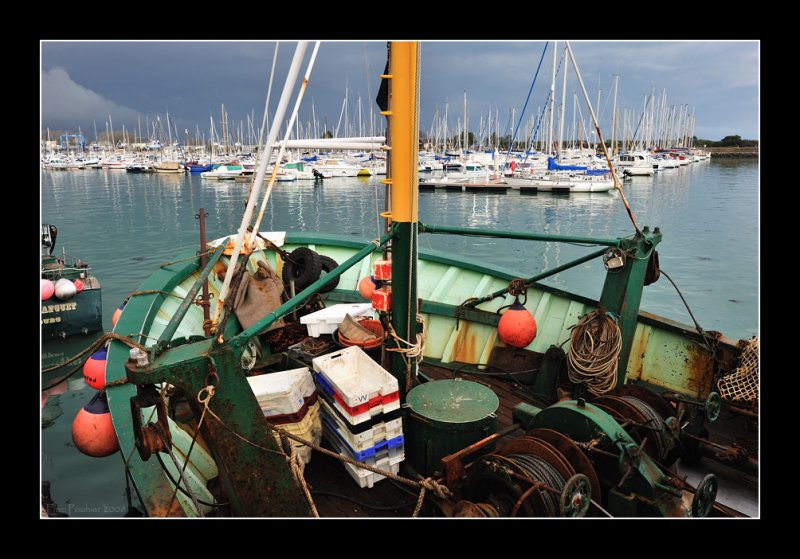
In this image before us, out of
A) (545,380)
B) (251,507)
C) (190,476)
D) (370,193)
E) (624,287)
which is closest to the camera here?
(251,507)

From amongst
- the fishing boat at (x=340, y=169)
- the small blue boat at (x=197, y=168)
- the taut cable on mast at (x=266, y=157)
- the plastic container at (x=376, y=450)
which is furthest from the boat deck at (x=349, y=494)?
the small blue boat at (x=197, y=168)

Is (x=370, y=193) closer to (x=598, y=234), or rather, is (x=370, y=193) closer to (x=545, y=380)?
(x=598, y=234)

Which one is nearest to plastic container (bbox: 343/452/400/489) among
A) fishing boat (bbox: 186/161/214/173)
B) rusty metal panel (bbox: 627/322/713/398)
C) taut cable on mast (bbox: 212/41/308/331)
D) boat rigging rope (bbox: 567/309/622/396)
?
taut cable on mast (bbox: 212/41/308/331)

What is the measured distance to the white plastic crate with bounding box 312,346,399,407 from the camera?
14.8ft

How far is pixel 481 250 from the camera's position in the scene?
28109 millimetres

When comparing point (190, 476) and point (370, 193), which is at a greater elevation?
point (370, 193)

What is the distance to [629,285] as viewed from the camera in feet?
20.7

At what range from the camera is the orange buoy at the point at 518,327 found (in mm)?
6801

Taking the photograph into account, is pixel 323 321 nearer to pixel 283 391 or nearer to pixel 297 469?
pixel 283 391

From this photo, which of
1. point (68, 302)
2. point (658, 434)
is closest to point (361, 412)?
point (658, 434)

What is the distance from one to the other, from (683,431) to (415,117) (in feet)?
A: 14.1

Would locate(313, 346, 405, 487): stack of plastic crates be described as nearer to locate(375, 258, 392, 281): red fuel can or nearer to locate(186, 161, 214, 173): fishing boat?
locate(375, 258, 392, 281): red fuel can
